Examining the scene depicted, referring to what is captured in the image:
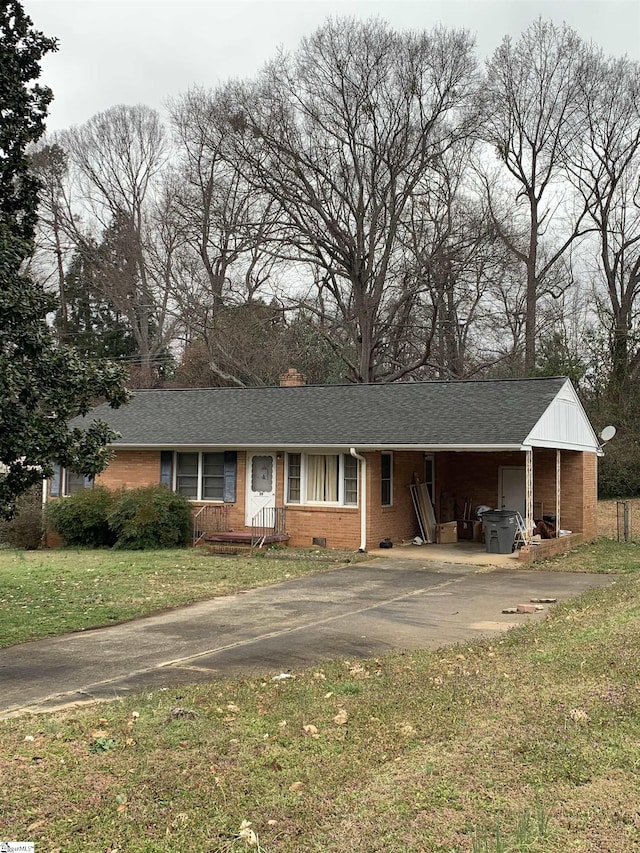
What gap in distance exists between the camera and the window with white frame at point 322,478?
66.7 ft

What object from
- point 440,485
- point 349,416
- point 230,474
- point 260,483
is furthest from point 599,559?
point 230,474

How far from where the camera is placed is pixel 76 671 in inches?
330

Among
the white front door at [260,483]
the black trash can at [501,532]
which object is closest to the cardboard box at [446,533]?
the black trash can at [501,532]

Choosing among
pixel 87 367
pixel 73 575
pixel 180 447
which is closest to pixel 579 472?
pixel 180 447

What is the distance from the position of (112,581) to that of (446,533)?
9918mm

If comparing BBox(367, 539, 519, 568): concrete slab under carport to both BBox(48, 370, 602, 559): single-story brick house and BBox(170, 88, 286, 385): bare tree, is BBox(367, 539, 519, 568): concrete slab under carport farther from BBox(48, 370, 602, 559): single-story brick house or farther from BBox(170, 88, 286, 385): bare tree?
BBox(170, 88, 286, 385): bare tree

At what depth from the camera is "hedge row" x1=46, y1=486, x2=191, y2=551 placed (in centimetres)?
2077

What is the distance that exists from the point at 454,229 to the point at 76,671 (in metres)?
27.0

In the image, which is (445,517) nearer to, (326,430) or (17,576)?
(326,430)

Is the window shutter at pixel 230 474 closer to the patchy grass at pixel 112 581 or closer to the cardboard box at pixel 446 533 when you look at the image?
the patchy grass at pixel 112 581

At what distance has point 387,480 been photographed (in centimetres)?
2080

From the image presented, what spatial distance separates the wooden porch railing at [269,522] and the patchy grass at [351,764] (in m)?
13.0

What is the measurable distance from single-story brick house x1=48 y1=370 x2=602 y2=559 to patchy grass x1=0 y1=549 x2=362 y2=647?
5.52 ft

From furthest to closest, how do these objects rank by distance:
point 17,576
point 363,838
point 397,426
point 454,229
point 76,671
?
1. point 454,229
2. point 397,426
3. point 17,576
4. point 76,671
5. point 363,838
